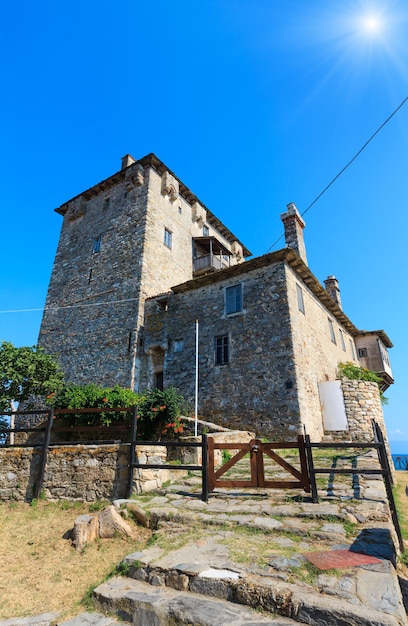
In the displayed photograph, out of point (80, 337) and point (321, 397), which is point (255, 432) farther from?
point (80, 337)

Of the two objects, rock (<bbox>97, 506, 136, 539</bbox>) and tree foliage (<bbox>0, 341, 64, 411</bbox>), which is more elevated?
tree foliage (<bbox>0, 341, 64, 411</bbox>)

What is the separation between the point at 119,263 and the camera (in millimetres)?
18203

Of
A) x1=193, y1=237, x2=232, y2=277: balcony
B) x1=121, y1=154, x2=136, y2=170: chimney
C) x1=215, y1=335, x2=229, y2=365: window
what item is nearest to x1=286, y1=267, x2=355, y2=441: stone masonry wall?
x1=215, y1=335, x2=229, y2=365: window

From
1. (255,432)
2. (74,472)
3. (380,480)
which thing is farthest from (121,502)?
(255,432)

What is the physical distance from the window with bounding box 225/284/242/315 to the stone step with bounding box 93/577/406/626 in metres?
10.8

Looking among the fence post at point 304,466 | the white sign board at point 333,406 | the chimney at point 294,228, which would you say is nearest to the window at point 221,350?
the white sign board at point 333,406

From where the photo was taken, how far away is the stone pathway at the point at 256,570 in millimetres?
2838

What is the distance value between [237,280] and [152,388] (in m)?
6.09

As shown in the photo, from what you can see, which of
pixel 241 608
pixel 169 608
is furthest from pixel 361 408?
pixel 169 608

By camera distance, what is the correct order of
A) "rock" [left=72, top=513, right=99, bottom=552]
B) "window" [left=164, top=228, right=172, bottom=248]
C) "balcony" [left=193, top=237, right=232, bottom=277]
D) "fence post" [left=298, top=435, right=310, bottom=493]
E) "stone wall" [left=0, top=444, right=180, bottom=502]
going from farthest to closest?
"balcony" [left=193, top=237, right=232, bottom=277] < "window" [left=164, top=228, right=172, bottom=248] < "stone wall" [left=0, top=444, right=180, bottom=502] < "fence post" [left=298, top=435, right=310, bottom=493] < "rock" [left=72, top=513, right=99, bottom=552]

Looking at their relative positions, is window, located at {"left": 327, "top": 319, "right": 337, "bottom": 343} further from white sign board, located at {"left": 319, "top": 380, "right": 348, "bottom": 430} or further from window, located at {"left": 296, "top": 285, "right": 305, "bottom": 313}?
white sign board, located at {"left": 319, "top": 380, "right": 348, "bottom": 430}

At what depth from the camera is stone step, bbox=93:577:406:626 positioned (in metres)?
2.63

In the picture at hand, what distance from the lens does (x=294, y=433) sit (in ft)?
35.8

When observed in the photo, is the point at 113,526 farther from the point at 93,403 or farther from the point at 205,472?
the point at 93,403
